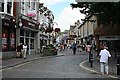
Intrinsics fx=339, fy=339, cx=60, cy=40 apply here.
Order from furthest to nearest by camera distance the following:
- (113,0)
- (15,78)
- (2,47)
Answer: (2,47), (113,0), (15,78)

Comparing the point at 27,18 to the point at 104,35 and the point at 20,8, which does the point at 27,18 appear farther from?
the point at 104,35

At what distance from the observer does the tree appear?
2903 cm

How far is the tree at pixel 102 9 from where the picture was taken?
95.2ft

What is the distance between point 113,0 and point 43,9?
75.2 ft

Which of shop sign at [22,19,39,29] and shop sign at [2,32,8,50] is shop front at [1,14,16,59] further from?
shop sign at [22,19,39,29]

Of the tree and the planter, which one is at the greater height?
the tree

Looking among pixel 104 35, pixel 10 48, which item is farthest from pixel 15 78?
pixel 104 35

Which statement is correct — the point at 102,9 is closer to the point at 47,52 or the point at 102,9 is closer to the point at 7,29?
the point at 7,29

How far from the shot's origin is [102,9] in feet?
97.5

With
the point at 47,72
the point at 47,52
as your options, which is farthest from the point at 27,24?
the point at 47,72

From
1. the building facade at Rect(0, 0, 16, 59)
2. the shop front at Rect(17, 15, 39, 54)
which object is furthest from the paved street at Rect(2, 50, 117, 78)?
the shop front at Rect(17, 15, 39, 54)

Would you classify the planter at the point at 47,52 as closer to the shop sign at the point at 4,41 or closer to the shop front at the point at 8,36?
the shop front at the point at 8,36

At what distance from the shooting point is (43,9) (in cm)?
4922

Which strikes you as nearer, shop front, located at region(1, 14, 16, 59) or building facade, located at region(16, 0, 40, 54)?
shop front, located at region(1, 14, 16, 59)
